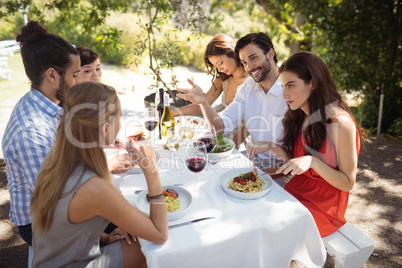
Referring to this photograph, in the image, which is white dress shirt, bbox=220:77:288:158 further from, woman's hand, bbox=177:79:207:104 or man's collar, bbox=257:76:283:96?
woman's hand, bbox=177:79:207:104

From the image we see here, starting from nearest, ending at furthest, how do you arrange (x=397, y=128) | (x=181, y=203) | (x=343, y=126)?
(x=181, y=203) < (x=343, y=126) < (x=397, y=128)

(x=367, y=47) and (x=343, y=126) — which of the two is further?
(x=367, y=47)

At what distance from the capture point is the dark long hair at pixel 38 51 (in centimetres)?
186

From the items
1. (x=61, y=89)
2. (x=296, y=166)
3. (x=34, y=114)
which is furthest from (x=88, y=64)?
(x=296, y=166)

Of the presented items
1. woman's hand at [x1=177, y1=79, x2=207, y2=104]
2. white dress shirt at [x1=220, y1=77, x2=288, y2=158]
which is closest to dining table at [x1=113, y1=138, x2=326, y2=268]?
woman's hand at [x1=177, y1=79, x2=207, y2=104]

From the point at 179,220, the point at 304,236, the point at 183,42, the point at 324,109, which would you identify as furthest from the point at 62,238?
the point at 183,42

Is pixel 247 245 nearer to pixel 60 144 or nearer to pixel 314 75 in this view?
pixel 60 144

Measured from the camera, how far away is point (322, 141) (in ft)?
6.47

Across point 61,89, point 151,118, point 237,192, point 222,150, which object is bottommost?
point 237,192

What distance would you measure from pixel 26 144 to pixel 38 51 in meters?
0.63

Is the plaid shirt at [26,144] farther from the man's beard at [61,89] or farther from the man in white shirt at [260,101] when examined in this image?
the man in white shirt at [260,101]

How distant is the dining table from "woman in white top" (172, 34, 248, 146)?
1627 mm

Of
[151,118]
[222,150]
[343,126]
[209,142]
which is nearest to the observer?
[343,126]

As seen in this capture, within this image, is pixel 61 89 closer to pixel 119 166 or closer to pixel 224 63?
pixel 119 166
